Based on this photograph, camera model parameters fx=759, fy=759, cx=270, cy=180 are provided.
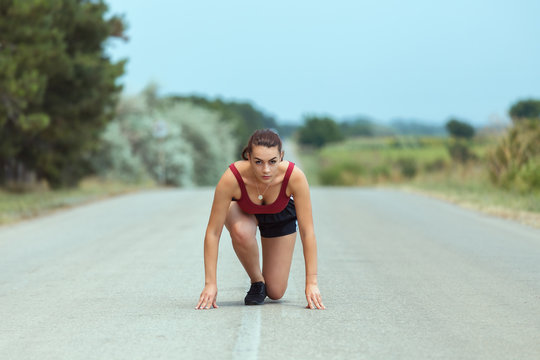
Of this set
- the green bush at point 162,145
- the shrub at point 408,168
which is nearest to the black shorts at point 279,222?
the shrub at point 408,168

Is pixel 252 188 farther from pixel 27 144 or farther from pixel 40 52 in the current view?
pixel 27 144

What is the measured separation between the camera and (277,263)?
6.34m

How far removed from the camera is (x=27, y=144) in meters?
23.8

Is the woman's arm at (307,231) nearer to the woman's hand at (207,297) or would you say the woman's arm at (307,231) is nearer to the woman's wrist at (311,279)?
the woman's wrist at (311,279)

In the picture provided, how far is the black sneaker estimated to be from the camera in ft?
20.4

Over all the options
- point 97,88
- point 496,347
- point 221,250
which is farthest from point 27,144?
A: point 496,347

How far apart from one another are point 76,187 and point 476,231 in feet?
62.4

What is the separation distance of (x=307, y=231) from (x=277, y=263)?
0.49 metres

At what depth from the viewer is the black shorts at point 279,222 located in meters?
6.25

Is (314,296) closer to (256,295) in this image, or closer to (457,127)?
(256,295)

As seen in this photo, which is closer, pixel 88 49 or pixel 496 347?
pixel 496 347

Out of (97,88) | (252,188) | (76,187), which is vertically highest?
(97,88)

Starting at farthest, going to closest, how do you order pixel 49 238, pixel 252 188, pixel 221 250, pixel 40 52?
pixel 40 52 < pixel 49 238 < pixel 221 250 < pixel 252 188

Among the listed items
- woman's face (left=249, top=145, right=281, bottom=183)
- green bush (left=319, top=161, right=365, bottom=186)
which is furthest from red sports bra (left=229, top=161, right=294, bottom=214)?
green bush (left=319, top=161, right=365, bottom=186)
